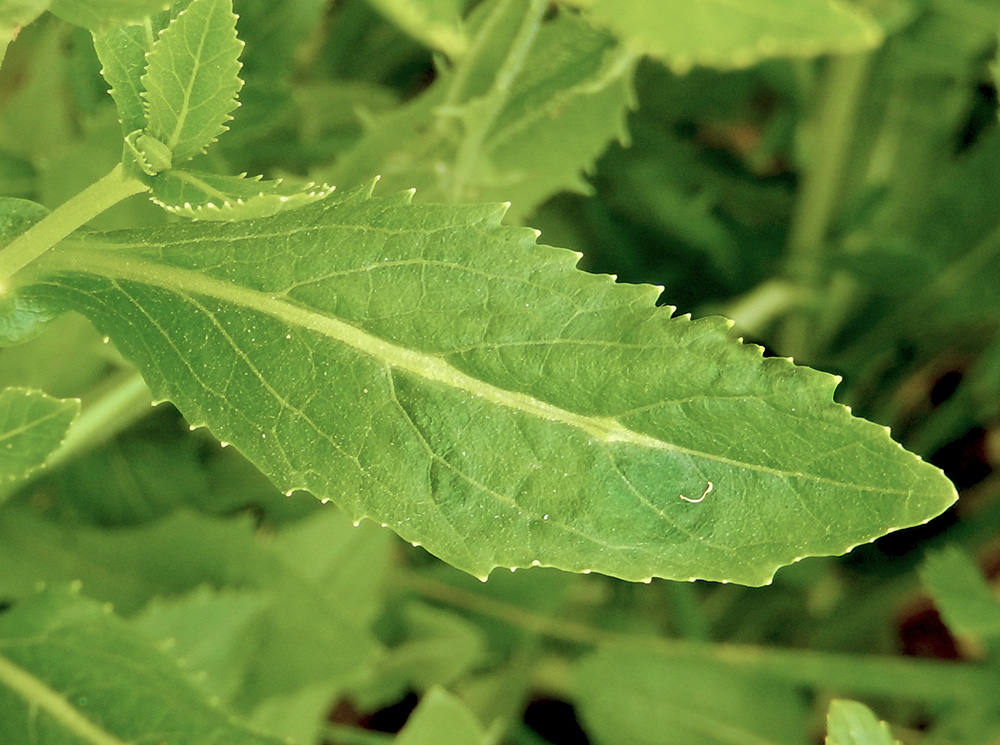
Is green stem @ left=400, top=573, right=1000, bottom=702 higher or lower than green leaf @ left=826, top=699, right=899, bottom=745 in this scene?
lower

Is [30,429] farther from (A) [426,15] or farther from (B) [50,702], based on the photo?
(A) [426,15]

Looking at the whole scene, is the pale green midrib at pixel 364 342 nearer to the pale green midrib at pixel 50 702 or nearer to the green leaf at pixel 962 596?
the pale green midrib at pixel 50 702

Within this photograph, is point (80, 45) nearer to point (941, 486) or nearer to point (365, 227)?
point (365, 227)

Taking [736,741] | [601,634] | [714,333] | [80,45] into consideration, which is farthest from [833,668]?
[80,45]

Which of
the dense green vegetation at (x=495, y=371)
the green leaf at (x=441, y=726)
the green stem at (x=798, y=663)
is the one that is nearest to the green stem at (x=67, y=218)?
the dense green vegetation at (x=495, y=371)

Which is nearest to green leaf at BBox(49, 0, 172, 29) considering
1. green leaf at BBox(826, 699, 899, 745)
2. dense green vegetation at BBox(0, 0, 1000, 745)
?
dense green vegetation at BBox(0, 0, 1000, 745)

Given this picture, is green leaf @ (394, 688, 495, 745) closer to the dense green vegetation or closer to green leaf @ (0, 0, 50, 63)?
the dense green vegetation
